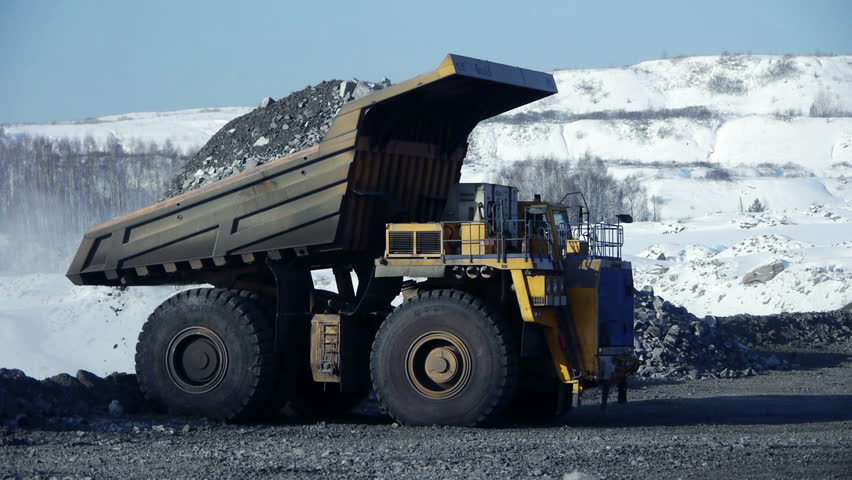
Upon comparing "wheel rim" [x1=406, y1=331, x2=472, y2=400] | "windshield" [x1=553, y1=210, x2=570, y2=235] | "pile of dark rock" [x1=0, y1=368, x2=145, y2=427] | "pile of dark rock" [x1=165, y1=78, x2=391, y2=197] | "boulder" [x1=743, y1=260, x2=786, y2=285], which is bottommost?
"pile of dark rock" [x1=0, y1=368, x2=145, y2=427]

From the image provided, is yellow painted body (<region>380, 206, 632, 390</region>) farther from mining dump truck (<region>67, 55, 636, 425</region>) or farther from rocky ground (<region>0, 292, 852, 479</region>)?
rocky ground (<region>0, 292, 852, 479</region>)

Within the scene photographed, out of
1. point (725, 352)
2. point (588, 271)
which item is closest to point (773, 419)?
point (588, 271)

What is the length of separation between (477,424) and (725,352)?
1013cm

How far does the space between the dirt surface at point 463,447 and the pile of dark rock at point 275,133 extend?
375 inches

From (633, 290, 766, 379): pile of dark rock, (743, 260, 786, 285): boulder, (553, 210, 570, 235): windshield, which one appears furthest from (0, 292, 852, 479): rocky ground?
(743, 260, 786, 285): boulder

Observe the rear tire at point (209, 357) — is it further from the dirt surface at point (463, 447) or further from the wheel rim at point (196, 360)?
the dirt surface at point (463, 447)

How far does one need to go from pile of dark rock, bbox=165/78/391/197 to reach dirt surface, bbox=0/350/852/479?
31.3 feet

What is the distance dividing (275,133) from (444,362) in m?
12.2

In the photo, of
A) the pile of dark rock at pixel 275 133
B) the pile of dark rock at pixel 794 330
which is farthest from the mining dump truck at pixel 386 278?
the pile of dark rock at pixel 794 330

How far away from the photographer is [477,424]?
1191cm

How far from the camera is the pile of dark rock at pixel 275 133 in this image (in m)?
22.5

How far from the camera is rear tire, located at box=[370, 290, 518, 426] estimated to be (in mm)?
11789

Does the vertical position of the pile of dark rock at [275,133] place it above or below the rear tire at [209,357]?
above

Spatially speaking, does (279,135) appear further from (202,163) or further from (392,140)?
(392,140)
